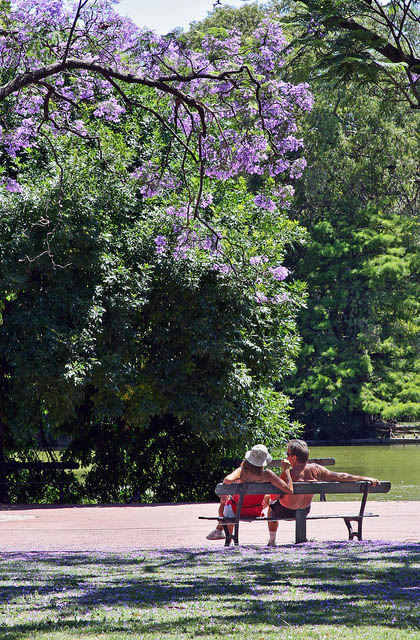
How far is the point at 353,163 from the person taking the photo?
139ft

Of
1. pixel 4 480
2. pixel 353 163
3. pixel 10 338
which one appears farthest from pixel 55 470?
pixel 353 163

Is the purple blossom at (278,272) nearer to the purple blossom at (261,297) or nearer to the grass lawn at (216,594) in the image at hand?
the purple blossom at (261,297)

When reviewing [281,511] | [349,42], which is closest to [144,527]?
[281,511]

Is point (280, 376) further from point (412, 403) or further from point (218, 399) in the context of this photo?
point (412, 403)

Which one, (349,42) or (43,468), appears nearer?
(349,42)

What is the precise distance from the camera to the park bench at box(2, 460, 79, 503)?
57.8ft

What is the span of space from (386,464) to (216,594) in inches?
1004

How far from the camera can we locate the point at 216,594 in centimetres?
625

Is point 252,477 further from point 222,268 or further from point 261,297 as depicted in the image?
point 261,297

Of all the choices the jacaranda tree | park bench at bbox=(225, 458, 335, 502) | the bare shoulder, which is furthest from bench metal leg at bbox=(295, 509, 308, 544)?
the jacaranda tree

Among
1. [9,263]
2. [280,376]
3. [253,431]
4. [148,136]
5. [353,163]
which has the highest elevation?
[353,163]

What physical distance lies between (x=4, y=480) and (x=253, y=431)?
488 cm

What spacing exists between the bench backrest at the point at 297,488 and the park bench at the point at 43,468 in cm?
905

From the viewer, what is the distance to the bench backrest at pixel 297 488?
29.9 ft
